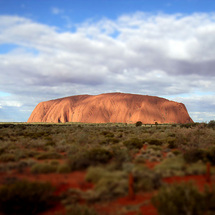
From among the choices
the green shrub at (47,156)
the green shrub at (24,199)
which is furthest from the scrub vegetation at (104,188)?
the green shrub at (47,156)

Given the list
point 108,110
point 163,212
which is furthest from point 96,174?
point 108,110

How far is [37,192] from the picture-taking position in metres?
5.45

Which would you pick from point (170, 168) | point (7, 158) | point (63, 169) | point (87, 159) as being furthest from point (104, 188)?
point (7, 158)

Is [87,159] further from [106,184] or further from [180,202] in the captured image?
[180,202]

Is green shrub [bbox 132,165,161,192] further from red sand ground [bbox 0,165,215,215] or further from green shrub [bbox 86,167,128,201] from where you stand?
green shrub [bbox 86,167,128,201]

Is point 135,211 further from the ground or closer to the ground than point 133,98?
closer to the ground

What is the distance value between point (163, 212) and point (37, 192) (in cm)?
333

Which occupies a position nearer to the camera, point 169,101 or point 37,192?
point 37,192

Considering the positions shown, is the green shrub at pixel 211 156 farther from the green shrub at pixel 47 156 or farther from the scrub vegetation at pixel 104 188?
the green shrub at pixel 47 156

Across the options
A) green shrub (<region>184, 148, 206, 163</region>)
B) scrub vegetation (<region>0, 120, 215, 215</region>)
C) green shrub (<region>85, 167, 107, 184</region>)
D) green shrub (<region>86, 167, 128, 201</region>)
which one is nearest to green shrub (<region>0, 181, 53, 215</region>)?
scrub vegetation (<region>0, 120, 215, 215</region>)

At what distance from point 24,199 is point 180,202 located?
3898 mm

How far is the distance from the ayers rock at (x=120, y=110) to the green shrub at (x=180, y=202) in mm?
79768

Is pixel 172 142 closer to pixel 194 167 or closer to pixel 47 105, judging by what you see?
pixel 194 167

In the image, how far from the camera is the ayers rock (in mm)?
88250
